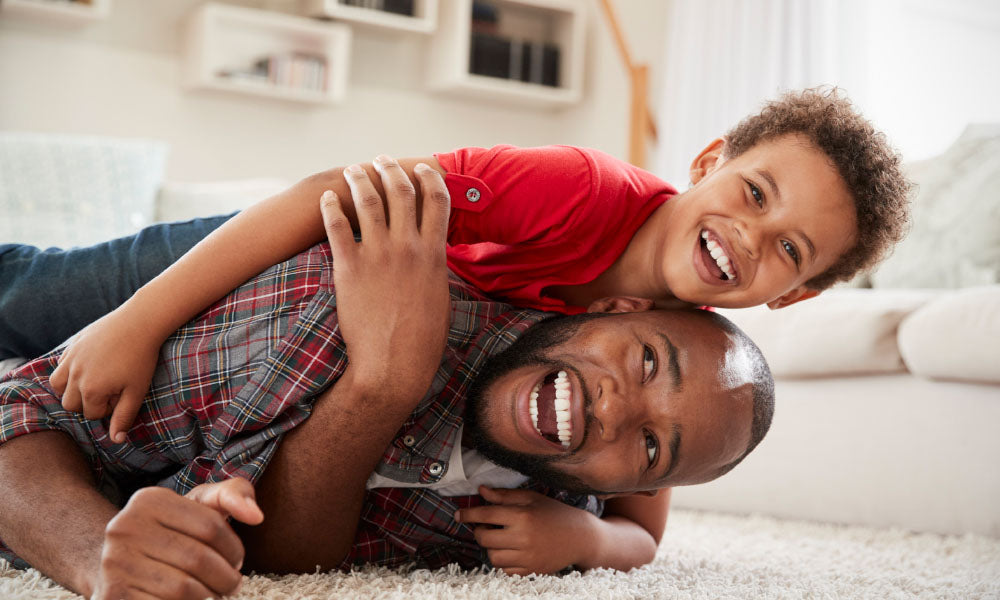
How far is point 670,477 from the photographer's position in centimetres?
116

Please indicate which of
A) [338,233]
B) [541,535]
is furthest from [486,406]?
[338,233]

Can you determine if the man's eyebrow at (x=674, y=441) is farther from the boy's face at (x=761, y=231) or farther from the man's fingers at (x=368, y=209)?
the man's fingers at (x=368, y=209)

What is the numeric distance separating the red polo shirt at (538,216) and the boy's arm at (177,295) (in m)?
0.12

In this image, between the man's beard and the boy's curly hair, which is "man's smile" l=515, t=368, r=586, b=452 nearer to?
the man's beard

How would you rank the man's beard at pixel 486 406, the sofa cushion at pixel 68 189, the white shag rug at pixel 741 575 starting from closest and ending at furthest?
1. the white shag rug at pixel 741 575
2. the man's beard at pixel 486 406
3. the sofa cushion at pixel 68 189

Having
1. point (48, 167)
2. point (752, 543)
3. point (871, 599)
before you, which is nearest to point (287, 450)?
point (871, 599)

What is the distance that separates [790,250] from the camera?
1.38 metres

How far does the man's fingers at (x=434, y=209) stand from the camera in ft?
3.75

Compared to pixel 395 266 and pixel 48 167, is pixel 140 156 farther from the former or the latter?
pixel 395 266

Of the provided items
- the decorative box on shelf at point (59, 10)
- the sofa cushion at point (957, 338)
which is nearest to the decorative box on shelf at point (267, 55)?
the decorative box on shelf at point (59, 10)

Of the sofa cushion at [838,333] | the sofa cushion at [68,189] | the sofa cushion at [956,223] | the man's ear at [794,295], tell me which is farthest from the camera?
the sofa cushion at [68,189]

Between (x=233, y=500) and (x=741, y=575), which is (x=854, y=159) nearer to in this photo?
(x=741, y=575)

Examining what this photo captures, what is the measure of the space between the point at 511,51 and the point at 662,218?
3144 mm

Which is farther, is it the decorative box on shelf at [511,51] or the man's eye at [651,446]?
the decorative box on shelf at [511,51]
